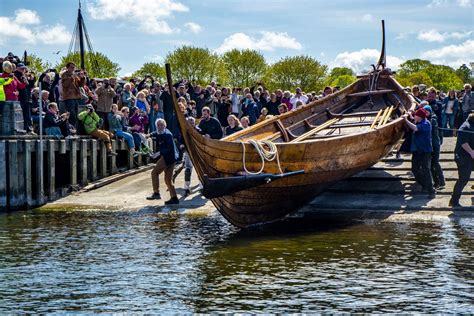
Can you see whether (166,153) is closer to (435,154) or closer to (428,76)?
(435,154)

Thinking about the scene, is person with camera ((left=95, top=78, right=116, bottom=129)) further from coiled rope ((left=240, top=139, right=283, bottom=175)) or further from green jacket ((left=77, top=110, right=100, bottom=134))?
coiled rope ((left=240, top=139, right=283, bottom=175))

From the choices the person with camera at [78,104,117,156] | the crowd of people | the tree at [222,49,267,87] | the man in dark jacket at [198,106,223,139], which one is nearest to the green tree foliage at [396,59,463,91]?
the tree at [222,49,267,87]

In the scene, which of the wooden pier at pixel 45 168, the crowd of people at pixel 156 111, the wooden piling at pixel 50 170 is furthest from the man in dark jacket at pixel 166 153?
the wooden pier at pixel 45 168

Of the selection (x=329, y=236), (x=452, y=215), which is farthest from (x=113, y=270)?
(x=452, y=215)

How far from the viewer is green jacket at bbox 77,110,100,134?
22766 mm

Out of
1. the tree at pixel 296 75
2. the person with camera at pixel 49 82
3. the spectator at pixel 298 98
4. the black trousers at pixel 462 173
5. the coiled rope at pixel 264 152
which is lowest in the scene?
the black trousers at pixel 462 173

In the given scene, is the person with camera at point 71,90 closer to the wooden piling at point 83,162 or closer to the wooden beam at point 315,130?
the wooden piling at point 83,162

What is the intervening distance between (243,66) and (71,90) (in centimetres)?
6014

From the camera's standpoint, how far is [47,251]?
47.9ft

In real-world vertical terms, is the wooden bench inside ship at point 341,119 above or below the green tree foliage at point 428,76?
below

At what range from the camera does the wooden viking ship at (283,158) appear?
50.4ft

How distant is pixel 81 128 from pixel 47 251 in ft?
29.4

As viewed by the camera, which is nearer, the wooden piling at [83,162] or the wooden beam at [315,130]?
the wooden beam at [315,130]

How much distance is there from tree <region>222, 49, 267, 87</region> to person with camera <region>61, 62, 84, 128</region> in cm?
5889
